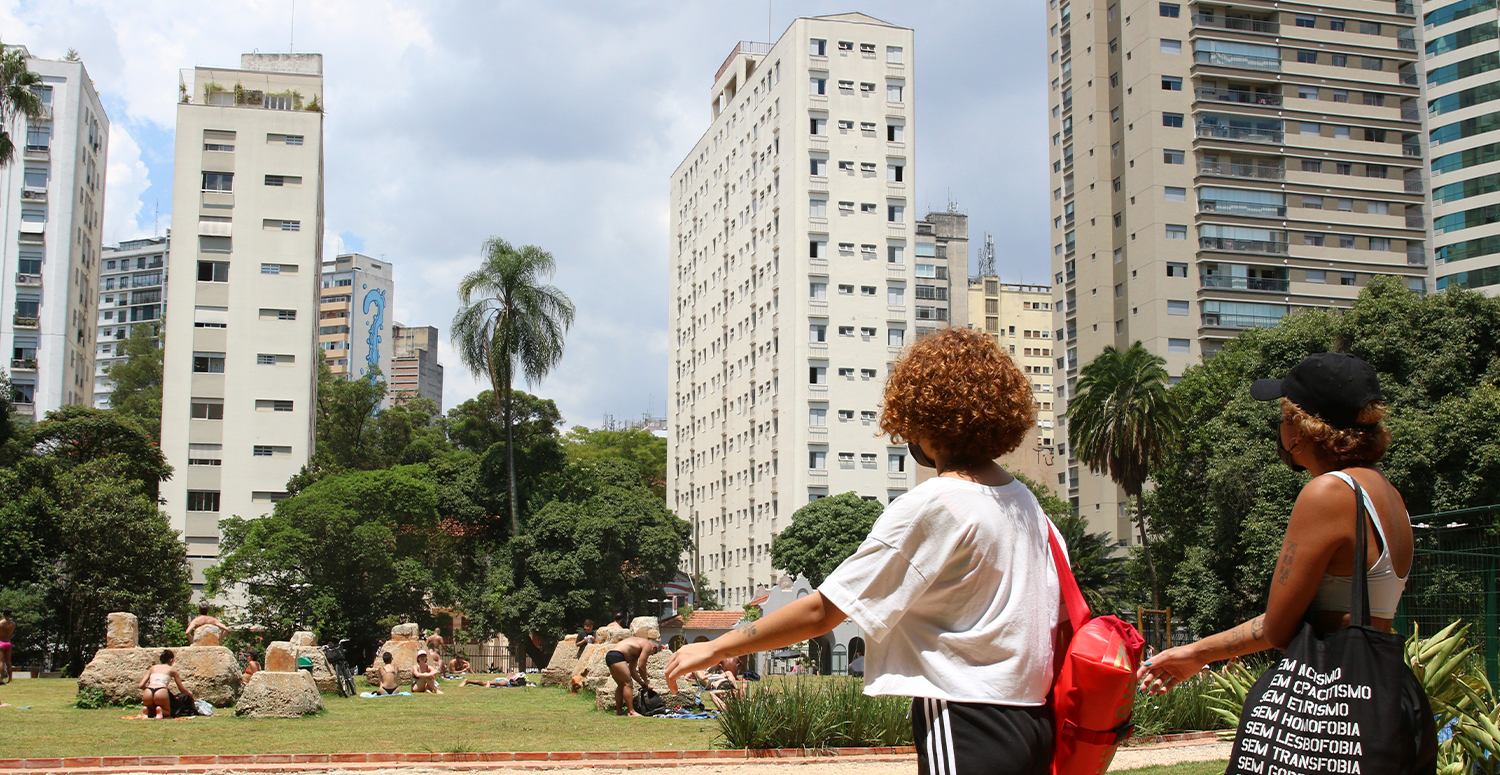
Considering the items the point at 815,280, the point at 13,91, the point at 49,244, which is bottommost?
the point at 13,91

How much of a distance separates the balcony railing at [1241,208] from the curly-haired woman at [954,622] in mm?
72925

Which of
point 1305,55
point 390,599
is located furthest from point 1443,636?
point 1305,55

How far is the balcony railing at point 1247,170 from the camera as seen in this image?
7094 cm

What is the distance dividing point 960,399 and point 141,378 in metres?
95.0

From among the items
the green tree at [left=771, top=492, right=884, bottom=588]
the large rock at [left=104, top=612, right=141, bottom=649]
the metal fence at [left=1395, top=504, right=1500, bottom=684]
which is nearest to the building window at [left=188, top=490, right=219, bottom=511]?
the green tree at [left=771, top=492, right=884, bottom=588]

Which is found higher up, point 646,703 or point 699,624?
point 646,703

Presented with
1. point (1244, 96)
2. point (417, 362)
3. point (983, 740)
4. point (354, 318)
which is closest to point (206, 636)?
point (983, 740)

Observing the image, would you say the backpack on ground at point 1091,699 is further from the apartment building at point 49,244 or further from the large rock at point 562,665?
the apartment building at point 49,244

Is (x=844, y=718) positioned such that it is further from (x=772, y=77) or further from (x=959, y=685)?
(x=772, y=77)

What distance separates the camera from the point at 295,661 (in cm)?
1995

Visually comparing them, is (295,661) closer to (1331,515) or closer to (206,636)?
(206,636)

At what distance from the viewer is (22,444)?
155ft

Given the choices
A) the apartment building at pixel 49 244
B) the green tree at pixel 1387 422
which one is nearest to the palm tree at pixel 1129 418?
the green tree at pixel 1387 422

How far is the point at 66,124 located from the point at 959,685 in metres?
88.1
